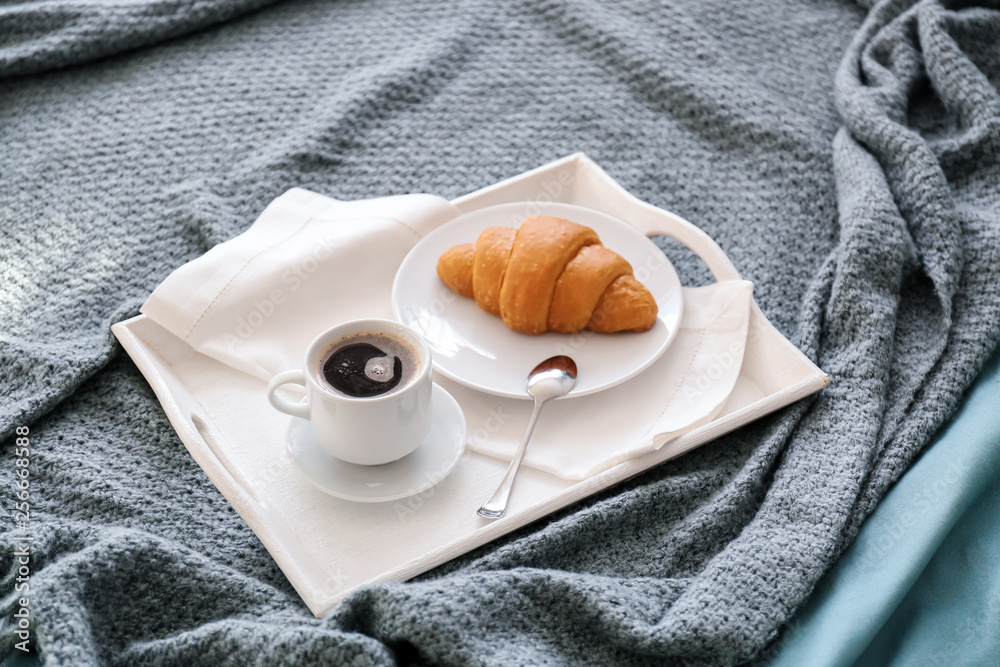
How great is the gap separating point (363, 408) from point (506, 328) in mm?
268

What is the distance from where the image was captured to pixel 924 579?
2.44 feet

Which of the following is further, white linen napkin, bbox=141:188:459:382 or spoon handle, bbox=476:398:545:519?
white linen napkin, bbox=141:188:459:382

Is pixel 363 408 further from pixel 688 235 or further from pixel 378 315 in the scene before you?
pixel 688 235

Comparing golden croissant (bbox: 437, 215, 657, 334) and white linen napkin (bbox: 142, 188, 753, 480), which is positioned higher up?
golden croissant (bbox: 437, 215, 657, 334)

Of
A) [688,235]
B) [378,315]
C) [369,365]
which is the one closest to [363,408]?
[369,365]

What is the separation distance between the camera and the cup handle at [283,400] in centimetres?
73

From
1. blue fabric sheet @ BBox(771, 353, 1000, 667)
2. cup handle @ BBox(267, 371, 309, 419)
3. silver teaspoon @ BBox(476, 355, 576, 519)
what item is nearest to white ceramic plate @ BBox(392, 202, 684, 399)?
silver teaspoon @ BBox(476, 355, 576, 519)

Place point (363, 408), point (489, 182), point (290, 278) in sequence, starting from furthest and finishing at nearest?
point (489, 182) → point (290, 278) → point (363, 408)

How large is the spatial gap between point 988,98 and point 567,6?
68cm

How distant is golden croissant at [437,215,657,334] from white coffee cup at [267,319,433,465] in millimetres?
173

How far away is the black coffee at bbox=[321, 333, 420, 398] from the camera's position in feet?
2.38

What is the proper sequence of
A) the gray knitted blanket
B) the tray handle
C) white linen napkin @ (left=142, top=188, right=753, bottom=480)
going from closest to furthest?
the gray knitted blanket
white linen napkin @ (left=142, top=188, right=753, bottom=480)
the tray handle

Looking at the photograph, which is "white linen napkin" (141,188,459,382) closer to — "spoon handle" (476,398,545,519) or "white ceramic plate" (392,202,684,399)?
"white ceramic plate" (392,202,684,399)

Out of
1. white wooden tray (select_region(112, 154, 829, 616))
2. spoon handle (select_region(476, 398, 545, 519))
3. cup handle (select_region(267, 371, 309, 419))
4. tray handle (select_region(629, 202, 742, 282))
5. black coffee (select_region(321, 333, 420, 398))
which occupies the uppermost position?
tray handle (select_region(629, 202, 742, 282))
